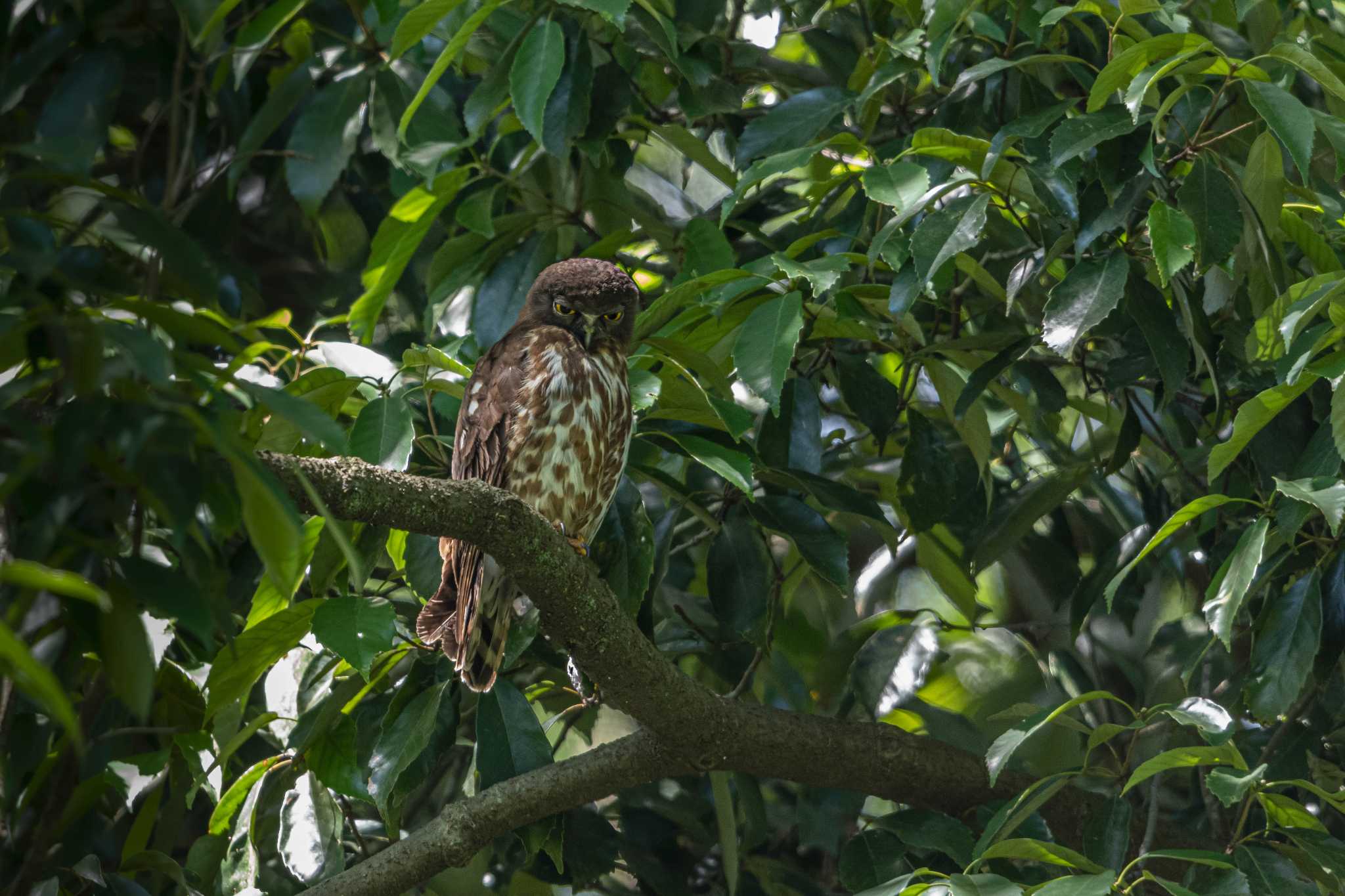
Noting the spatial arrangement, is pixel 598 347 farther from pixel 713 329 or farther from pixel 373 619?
pixel 373 619

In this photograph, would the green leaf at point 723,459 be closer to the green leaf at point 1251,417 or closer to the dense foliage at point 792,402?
the dense foliage at point 792,402

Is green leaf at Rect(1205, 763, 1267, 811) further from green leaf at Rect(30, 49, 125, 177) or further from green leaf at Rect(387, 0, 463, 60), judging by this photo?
green leaf at Rect(30, 49, 125, 177)

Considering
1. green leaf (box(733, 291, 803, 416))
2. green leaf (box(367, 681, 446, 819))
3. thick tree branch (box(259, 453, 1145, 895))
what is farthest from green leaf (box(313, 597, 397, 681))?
green leaf (box(733, 291, 803, 416))

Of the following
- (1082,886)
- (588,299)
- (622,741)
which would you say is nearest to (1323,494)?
(1082,886)

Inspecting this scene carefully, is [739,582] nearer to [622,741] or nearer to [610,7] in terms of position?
[622,741]

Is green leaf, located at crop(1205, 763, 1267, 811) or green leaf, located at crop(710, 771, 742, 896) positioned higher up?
green leaf, located at crop(1205, 763, 1267, 811)

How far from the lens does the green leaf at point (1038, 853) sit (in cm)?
227

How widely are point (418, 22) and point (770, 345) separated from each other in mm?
895

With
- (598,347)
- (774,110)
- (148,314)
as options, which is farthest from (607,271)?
(148,314)

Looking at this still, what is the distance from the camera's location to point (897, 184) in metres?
2.55

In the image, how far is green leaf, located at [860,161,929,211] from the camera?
250 cm

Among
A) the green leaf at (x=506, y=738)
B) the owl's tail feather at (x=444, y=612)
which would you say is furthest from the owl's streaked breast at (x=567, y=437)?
the green leaf at (x=506, y=738)

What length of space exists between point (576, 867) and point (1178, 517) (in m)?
1.51

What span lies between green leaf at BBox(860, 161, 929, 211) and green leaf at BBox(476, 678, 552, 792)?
1.25 m
